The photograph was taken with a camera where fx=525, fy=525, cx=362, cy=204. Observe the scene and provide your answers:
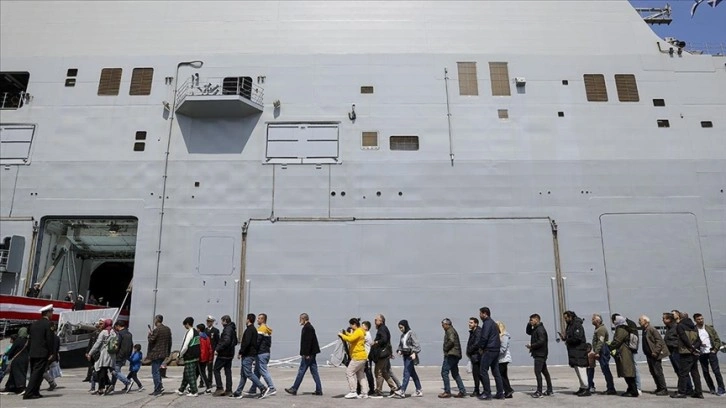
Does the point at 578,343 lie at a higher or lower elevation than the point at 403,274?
lower

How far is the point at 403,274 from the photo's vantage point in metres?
13.1

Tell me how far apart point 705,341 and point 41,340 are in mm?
10509

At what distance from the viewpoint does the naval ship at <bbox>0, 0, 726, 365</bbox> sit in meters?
13.0

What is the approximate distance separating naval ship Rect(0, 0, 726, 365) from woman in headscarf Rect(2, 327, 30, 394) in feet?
13.9

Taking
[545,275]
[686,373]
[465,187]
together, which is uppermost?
[465,187]

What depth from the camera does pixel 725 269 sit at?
1312cm

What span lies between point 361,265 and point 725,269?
909cm

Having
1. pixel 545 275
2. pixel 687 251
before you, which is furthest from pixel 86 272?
pixel 687 251

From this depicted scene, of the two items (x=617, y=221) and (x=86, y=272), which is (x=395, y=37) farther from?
(x=86, y=272)

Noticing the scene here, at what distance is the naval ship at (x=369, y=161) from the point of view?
1302 centimetres

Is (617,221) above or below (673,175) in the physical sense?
below

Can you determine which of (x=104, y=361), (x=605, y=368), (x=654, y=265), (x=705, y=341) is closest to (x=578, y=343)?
(x=605, y=368)

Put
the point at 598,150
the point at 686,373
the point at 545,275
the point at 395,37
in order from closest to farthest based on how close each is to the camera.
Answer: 1. the point at 686,373
2. the point at 545,275
3. the point at 598,150
4. the point at 395,37

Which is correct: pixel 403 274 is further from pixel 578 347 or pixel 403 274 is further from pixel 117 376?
pixel 117 376
